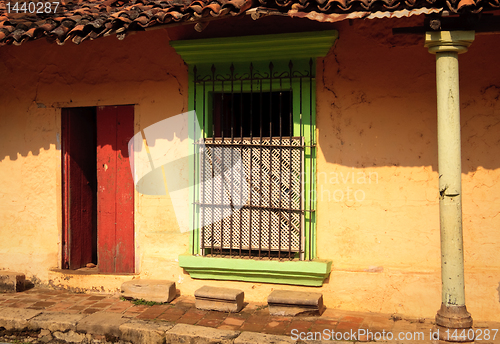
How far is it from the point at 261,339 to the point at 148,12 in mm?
3180

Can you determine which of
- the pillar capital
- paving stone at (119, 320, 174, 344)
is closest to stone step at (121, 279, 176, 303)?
paving stone at (119, 320, 174, 344)

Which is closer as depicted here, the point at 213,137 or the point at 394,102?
the point at 394,102

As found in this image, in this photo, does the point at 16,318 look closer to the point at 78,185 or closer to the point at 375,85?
the point at 78,185

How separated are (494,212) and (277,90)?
2545mm

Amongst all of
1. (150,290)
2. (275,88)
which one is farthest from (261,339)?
(275,88)

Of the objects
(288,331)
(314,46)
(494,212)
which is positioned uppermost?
(314,46)

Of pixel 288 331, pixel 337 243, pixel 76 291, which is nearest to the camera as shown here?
pixel 288 331

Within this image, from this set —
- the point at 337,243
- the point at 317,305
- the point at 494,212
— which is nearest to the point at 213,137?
the point at 337,243

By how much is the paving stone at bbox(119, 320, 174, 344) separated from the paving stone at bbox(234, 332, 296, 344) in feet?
2.43

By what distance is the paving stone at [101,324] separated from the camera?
4.53 metres

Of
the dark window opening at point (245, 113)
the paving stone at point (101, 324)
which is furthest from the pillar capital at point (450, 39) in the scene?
the paving stone at point (101, 324)

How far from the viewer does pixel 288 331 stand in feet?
14.7

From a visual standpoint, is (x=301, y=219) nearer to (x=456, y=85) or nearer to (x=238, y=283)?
(x=238, y=283)

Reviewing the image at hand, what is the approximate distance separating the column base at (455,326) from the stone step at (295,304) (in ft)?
4.19
